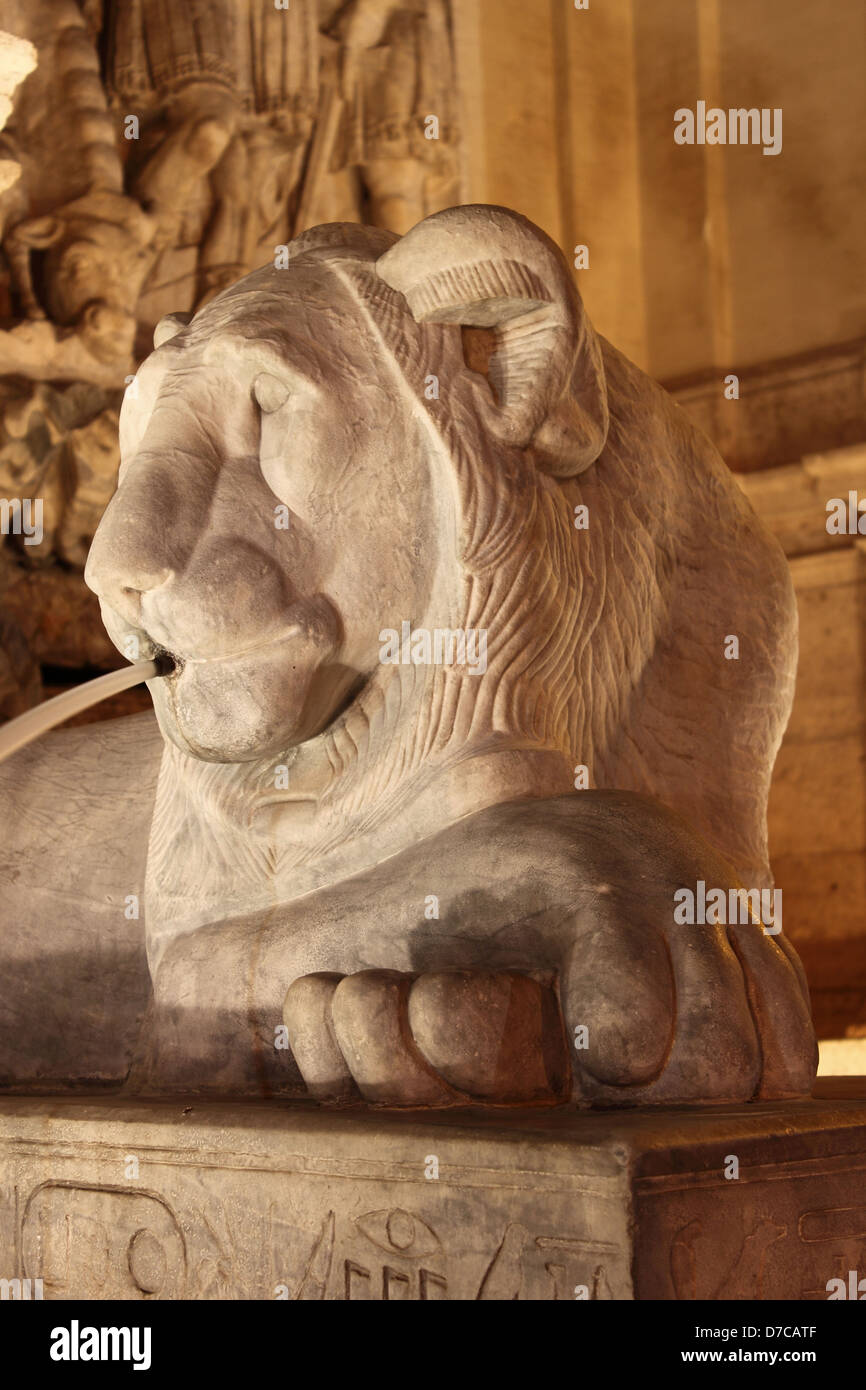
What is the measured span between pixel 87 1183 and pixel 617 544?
1087 mm

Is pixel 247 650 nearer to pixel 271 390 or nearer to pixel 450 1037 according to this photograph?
pixel 271 390

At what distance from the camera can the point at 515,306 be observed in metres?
2.16

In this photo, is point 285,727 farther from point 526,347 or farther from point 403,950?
→ point 526,347

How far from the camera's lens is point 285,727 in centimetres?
209

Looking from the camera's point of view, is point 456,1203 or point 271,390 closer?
point 456,1203

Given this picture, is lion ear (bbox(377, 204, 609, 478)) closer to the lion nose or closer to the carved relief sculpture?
the lion nose

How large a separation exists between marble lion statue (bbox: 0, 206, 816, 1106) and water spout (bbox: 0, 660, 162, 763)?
27 mm

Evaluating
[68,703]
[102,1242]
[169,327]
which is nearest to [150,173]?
[169,327]

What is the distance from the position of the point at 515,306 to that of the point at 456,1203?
1150mm

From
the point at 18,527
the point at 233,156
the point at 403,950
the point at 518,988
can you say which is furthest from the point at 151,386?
the point at 233,156

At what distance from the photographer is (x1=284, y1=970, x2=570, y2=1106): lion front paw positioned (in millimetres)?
1720

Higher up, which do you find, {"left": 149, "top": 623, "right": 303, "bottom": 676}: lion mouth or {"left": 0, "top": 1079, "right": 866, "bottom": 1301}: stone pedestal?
{"left": 149, "top": 623, "right": 303, "bottom": 676}: lion mouth

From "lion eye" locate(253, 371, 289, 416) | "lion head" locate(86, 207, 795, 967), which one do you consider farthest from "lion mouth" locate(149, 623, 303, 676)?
"lion eye" locate(253, 371, 289, 416)

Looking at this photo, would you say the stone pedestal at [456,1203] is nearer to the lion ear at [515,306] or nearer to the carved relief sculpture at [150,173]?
the lion ear at [515,306]
